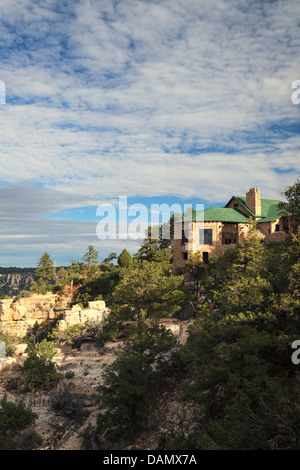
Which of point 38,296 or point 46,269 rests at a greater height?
point 46,269

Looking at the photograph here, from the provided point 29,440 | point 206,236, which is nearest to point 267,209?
point 206,236

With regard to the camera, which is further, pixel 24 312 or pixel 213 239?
pixel 24 312

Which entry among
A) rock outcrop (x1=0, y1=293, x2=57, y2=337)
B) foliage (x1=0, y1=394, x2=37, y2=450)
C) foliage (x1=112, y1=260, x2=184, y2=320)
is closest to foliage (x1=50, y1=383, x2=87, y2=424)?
foliage (x1=0, y1=394, x2=37, y2=450)

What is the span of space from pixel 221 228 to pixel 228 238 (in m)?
1.92

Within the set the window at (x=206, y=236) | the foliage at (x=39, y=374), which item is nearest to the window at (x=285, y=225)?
the window at (x=206, y=236)

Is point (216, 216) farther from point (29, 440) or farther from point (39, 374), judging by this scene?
point (29, 440)

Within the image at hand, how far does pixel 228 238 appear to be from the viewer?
42.7m

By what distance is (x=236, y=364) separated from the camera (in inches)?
543

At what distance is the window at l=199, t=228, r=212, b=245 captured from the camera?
136 feet
